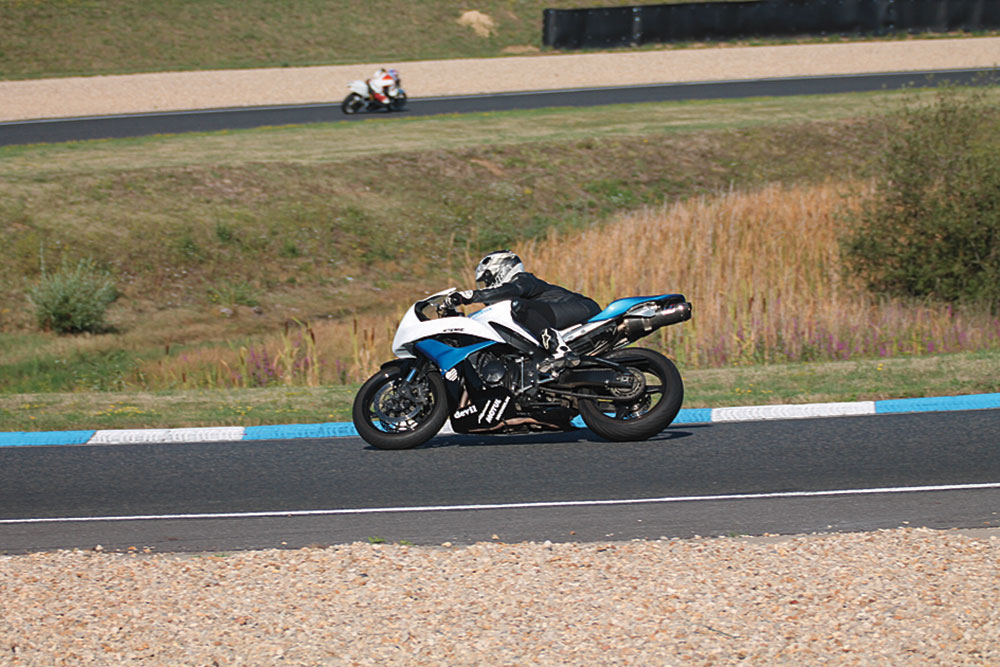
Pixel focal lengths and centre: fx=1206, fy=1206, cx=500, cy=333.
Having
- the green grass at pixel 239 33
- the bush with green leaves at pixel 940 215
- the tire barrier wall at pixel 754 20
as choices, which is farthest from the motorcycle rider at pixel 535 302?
the tire barrier wall at pixel 754 20

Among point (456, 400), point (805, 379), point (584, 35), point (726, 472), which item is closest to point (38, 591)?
point (456, 400)

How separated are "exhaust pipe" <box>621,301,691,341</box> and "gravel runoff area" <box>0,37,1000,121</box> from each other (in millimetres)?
24151

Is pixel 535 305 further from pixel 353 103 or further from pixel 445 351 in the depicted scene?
pixel 353 103

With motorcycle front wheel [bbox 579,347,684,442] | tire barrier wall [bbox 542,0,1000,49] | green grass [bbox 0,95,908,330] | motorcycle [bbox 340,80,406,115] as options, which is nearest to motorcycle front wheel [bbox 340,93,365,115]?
motorcycle [bbox 340,80,406,115]

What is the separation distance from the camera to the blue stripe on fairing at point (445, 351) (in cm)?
921

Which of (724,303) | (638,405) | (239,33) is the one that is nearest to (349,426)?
(638,405)

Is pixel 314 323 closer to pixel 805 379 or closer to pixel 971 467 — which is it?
pixel 805 379

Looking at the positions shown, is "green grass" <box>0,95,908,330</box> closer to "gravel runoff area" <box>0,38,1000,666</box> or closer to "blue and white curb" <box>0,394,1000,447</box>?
"blue and white curb" <box>0,394,1000,447</box>

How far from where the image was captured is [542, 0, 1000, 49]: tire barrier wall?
40062 mm

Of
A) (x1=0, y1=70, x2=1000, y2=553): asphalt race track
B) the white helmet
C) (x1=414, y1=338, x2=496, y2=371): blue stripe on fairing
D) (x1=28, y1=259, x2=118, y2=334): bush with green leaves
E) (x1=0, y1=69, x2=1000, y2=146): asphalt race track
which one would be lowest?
Answer: (x1=28, y1=259, x2=118, y2=334): bush with green leaves

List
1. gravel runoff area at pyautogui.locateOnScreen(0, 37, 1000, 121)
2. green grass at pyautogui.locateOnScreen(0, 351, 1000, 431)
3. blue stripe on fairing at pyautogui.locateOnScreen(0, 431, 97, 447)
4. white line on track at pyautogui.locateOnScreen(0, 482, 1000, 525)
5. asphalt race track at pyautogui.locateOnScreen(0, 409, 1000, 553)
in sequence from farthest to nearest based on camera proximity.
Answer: gravel runoff area at pyautogui.locateOnScreen(0, 37, 1000, 121) → green grass at pyautogui.locateOnScreen(0, 351, 1000, 431) → blue stripe on fairing at pyautogui.locateOnScreen(0, 431, 97, 447) → white line on track at pyautogui.locateOnScreen(0, 482, 1000, 525) → asphalt race track at pyautogui.locateOnScreen(0, 409, 1000, 553)

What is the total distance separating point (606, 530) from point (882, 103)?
24681 millimetres

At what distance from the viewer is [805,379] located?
458 inches

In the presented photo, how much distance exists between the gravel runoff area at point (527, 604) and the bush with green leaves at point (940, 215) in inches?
433
